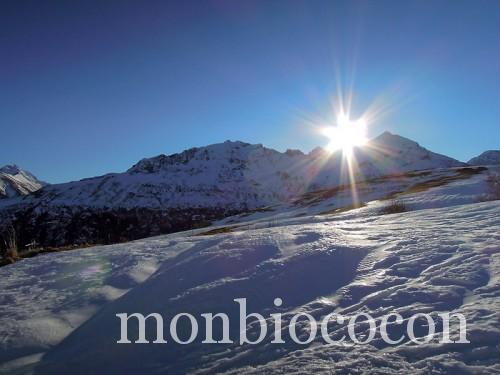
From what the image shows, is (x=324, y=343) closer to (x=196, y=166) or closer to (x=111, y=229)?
(x=111, y=229)

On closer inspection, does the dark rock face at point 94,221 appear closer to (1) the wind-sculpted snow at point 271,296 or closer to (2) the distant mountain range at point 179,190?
(2) the distant mountain range at point 179,190

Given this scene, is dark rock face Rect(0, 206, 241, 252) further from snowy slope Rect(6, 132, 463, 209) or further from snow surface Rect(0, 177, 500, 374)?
snow surface Rect(0, 177, 500, 374)

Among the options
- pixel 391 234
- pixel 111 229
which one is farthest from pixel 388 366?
pixel 111 229

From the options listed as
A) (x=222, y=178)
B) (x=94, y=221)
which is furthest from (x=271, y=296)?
(x=222, y=178)

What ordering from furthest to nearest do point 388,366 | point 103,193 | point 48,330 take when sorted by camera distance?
point 103,193
point 48,330
point 388,366

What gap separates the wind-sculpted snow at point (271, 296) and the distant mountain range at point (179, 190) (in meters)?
78.2

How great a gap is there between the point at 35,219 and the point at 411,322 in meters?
126

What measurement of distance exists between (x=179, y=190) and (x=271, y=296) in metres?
147

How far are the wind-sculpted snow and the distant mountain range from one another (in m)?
78.2

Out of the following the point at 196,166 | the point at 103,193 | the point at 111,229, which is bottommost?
the point at 111,229

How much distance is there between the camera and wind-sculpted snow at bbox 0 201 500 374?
12.9 feet

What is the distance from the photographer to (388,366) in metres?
3.64

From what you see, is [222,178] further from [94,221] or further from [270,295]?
[270,295]

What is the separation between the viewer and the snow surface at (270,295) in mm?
3934
